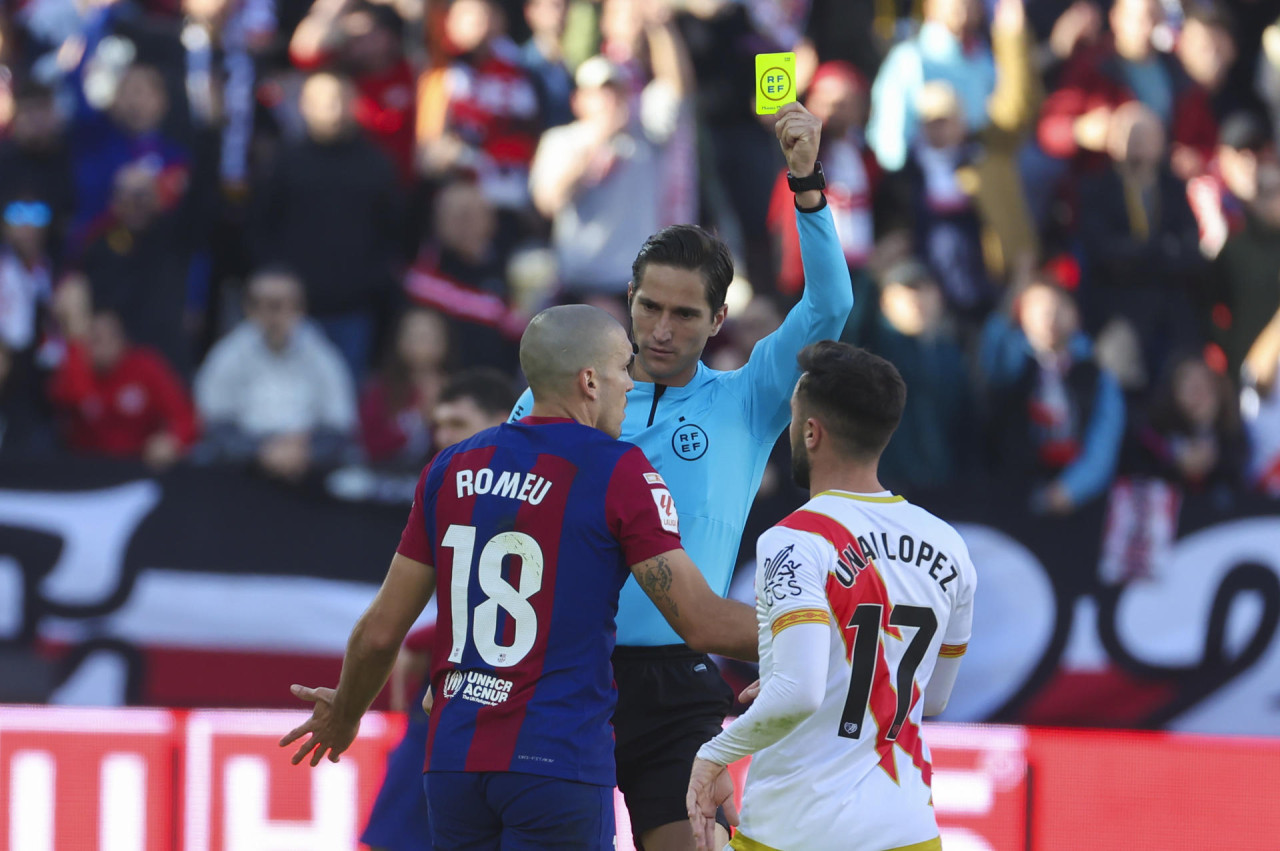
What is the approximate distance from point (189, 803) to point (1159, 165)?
25.3 feet

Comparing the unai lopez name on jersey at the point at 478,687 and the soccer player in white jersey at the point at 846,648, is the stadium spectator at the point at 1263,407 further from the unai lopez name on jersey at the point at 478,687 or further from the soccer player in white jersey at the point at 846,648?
the unai lopez name on jersey at the point at 478,687

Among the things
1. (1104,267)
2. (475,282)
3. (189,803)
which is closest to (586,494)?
(189,803)

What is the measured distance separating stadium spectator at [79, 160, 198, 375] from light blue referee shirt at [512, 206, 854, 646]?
17.8ft

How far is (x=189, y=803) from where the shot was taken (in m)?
6.78

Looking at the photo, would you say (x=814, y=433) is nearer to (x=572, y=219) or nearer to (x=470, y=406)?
(x=470, y=406)

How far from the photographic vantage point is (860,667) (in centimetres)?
398

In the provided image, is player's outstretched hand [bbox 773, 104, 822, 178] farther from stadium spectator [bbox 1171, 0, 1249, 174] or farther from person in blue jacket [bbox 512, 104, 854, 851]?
stadium spectator [bbox 1171, 0, 1249, 174]

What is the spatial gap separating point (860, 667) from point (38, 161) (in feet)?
25.7

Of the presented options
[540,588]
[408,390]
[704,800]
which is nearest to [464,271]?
[408,390]

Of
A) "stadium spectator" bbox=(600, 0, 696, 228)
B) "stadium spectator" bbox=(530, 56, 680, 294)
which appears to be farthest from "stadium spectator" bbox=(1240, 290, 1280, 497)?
"stadium spectator" bbox=(530, 56, 680, 294)

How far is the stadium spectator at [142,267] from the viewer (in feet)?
31.6

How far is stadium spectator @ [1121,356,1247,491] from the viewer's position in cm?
936

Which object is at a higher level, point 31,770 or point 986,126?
point 986,126

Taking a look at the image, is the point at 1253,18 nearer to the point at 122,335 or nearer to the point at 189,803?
the point at 122,335
